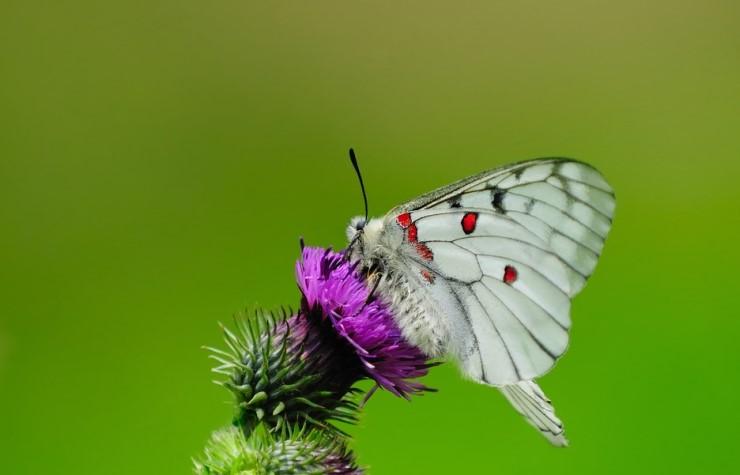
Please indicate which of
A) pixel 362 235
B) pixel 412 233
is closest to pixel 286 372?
pixel 362 235

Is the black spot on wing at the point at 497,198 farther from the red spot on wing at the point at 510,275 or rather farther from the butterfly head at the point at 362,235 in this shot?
the butterfly head at the point at 362,235

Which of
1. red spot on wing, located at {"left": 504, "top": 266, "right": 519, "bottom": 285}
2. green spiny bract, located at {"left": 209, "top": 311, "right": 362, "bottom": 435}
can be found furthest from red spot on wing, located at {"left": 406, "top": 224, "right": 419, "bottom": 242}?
green spiny bract, located at {"left": 209, "top": 311, "right": 362, "bottom": 435}

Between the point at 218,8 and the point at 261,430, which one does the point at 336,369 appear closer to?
Result: the point at 261,430

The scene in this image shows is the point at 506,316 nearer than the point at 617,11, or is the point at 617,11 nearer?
the point at 506,316

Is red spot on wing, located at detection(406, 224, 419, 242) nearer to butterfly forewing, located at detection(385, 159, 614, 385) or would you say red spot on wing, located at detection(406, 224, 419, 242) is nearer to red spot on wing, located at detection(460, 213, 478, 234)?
butterfly forewing, located at detection(385, 159, 614, 385)

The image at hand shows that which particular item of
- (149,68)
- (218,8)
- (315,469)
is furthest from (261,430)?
(218,8)

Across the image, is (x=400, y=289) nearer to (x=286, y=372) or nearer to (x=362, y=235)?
(x=362, y=235)

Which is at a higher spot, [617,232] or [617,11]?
[617,11]
